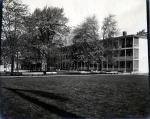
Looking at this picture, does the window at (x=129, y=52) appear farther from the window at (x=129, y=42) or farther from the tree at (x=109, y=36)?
the tree at (x=109, y=36)

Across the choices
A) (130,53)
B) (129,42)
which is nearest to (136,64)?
(130,53)

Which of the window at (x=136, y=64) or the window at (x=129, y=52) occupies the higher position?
the window at (x=129, y=52)

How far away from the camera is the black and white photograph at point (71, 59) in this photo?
7734 mm

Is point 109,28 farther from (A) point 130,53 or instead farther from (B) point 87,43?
(A) point 130,53

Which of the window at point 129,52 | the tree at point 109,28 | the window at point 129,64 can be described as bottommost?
the window at point 129,64

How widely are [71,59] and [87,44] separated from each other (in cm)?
476

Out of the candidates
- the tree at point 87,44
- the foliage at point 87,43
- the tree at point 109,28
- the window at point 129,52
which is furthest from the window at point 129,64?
the foliage at point 87,43

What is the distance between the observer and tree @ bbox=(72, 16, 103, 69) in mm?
45594

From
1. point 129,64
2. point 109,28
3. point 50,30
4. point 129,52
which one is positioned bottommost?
point 129,64

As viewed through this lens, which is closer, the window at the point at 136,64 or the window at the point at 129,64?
the window at the point at 136,64

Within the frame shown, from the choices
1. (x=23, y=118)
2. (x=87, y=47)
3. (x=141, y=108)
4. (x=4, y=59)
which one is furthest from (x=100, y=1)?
(x=87, y=47)

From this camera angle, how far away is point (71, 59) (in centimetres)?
4881

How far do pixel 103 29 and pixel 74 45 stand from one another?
6634 millimetres

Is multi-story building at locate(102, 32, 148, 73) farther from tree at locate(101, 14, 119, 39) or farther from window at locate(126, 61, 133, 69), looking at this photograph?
tree at locate(101, 14, 119, 39)
